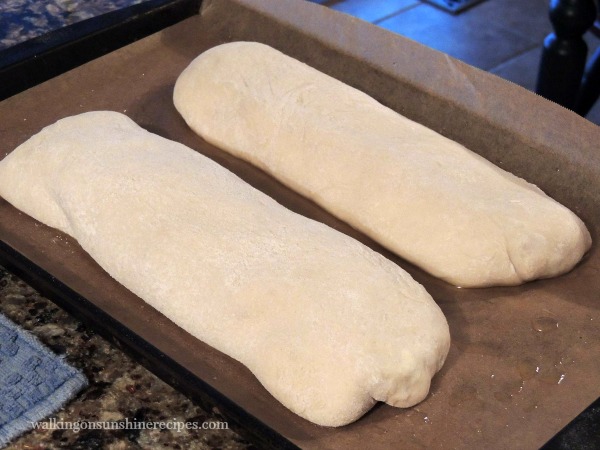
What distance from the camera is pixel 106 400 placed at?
3.74ft

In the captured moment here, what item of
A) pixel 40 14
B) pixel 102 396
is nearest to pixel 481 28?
pixel 40 14

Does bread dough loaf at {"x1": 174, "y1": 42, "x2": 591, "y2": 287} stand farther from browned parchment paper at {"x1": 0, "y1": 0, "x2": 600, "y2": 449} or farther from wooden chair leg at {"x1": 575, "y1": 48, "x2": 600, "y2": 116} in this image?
wooden chair leg at {"x1": 575, "y1": 48, "x2": 600, "y2": 116}

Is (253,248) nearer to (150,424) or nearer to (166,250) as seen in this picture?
(166,250)

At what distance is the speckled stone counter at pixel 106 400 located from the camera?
3.58 ft

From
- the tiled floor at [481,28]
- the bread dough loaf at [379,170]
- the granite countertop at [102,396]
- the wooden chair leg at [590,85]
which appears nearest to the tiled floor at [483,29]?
the tiled floor at [481,28]

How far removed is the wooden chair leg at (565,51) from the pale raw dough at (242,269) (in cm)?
118

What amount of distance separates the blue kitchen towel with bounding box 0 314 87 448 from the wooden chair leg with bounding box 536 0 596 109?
1559mm

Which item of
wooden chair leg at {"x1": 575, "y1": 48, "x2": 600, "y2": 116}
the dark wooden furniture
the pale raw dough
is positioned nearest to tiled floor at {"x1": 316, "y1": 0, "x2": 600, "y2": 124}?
wooden chair leg at {"x1": 575, "y1": 48, "x2": 600, "y2": 116}

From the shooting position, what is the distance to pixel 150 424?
1.11 meters

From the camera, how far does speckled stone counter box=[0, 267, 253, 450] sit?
3.58 feet

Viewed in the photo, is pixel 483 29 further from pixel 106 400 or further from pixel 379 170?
pixel 106 400

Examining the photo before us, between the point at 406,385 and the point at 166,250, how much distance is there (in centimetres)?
39

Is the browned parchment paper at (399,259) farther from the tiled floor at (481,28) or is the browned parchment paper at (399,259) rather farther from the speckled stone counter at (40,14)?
the tiled floor at (481,28)

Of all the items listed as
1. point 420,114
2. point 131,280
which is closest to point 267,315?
point 131,280
